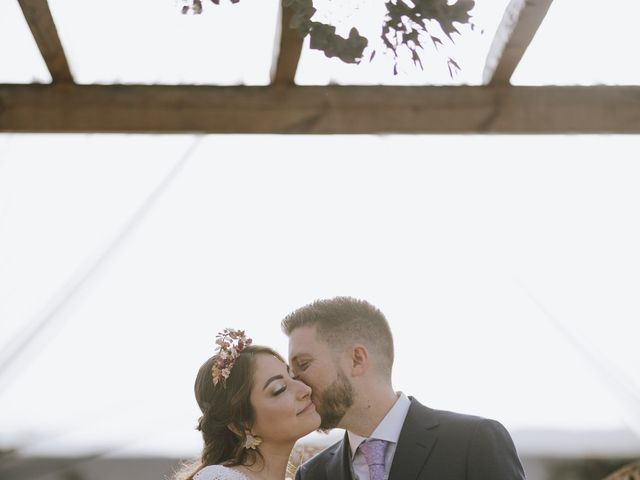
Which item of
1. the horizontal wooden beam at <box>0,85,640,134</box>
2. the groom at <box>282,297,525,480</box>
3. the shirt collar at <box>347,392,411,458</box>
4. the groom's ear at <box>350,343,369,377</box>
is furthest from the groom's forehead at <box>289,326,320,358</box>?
the horizontal wooden beam at <box>0,85,640,134</box>

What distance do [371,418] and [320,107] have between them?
1.24 metres

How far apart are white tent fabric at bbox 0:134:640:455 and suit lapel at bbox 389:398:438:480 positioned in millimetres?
1017

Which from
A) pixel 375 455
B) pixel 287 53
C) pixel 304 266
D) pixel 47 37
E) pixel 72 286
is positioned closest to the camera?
pixel 375 455

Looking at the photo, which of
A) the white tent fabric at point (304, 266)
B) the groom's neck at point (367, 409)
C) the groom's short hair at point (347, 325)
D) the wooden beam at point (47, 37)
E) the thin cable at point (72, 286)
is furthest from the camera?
the white tent fabric at point (304, 266)

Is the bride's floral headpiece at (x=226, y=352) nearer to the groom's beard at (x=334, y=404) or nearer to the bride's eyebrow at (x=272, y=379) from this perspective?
the bride's eyebrow at (x=272, y=379)

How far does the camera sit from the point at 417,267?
3.82 metres

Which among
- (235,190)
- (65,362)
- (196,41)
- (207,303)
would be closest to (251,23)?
(196,41)

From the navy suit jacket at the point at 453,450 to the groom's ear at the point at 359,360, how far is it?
0.21 m

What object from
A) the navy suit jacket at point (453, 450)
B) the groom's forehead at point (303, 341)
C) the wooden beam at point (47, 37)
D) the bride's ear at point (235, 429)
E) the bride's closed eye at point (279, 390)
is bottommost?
the navy suit jacket at point (453, 450)

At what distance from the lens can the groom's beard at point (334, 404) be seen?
274 cm

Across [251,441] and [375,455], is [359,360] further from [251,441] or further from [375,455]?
[251,441]

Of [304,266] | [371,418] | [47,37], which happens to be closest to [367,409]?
[371,418]

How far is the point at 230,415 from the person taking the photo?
272 centimetres

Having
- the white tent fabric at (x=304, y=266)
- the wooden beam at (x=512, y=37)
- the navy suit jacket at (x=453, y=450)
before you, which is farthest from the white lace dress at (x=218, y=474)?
the wooden beam at (x=512, y=37)
